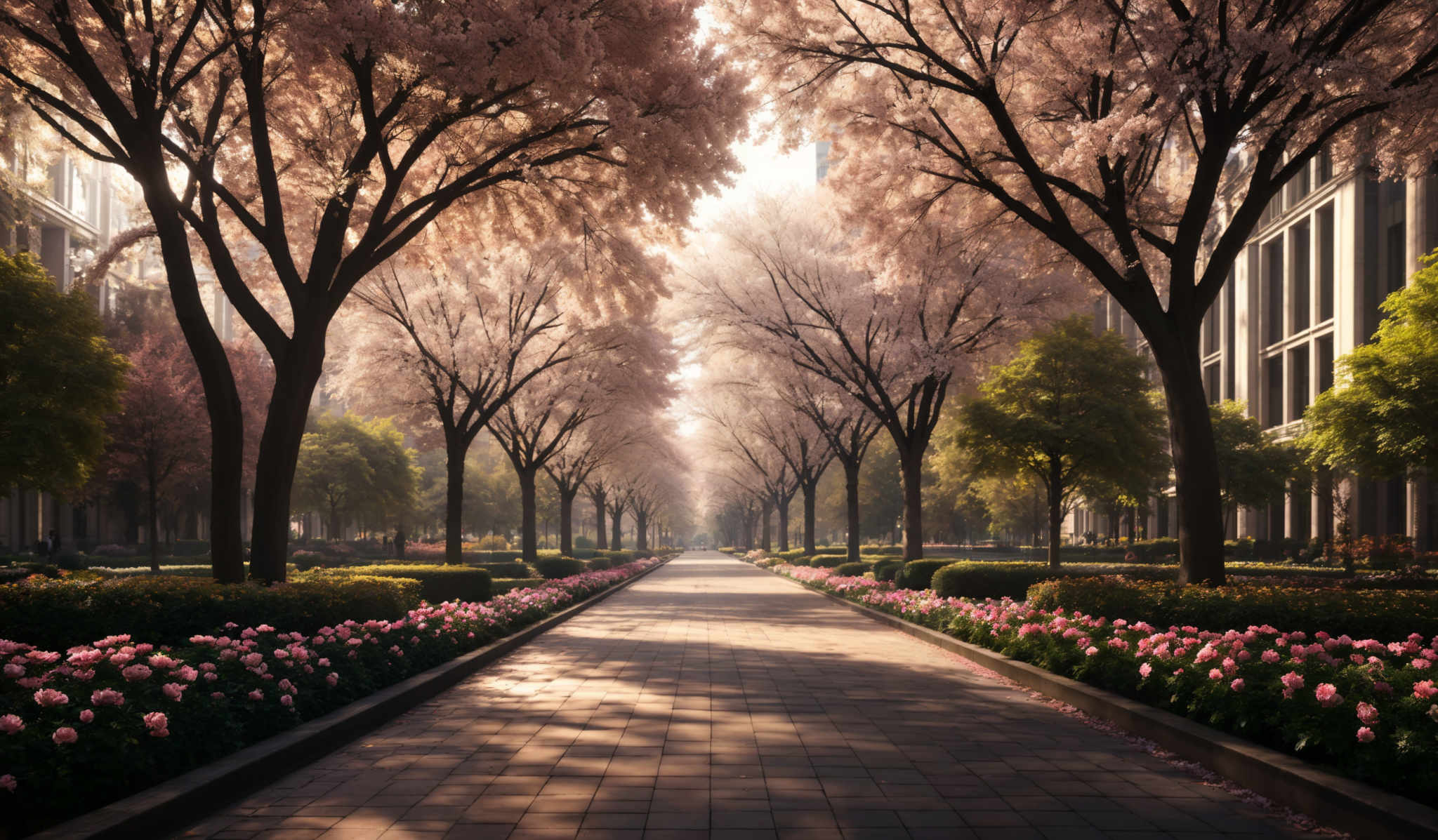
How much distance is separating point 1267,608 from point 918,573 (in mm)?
12181

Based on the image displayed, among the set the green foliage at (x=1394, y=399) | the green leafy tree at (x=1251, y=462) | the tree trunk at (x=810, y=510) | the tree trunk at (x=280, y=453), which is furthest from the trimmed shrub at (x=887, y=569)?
the green leafy tree at (x=1251, y=462)

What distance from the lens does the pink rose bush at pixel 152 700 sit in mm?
4953

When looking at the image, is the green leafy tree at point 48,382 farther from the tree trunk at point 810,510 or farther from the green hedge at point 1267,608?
the tree trunk at point 810,510

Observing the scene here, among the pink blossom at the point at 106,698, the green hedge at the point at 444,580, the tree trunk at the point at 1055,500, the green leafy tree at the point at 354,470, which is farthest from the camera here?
the green leafy tree at the point at 354,470

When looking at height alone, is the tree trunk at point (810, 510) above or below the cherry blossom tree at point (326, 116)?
below

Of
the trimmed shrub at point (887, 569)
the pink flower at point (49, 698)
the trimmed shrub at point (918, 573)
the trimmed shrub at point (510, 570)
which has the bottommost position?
the trimmed shrub at point (510, 570)

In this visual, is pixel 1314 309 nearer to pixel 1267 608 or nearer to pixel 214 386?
pixel 1267 608

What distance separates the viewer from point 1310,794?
5477mm

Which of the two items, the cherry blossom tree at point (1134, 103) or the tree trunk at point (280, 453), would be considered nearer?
the cherry blossom tree at point (1134, 103)

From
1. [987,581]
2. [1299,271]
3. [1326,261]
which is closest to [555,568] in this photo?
[987,581]

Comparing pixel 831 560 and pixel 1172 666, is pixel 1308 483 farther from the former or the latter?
pixel 1172 666

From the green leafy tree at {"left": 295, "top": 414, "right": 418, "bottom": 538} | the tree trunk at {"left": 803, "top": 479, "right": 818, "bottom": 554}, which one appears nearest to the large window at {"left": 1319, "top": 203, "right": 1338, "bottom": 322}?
the tree trunk at {"left": 803, "top": 479, "right": 818, "bottom": 554}

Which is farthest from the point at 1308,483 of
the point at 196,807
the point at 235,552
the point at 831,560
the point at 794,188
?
the point at 196,807

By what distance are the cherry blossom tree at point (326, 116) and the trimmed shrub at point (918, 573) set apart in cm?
1018
